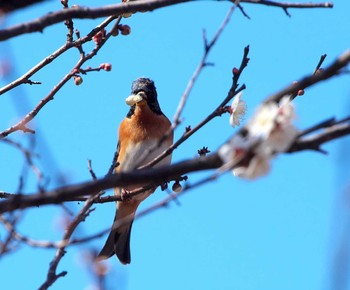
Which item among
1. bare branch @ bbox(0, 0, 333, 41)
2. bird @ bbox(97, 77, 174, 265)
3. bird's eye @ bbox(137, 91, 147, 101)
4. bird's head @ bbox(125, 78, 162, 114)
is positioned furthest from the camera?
bird's head @ bbox(125, 78, 162, 114)

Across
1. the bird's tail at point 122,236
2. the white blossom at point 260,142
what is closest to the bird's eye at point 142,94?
the bird's tail at point 122,236

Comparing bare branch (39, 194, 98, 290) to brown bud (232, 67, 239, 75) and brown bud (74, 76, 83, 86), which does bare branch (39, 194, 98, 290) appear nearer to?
brown bud (232, 67, 239, 75)

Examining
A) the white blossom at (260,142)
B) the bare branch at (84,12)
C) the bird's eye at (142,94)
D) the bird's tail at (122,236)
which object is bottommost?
the white blossom at (260,142)

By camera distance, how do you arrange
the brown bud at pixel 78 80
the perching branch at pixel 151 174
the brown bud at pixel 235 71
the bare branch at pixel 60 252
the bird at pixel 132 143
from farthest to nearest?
the bird at pixel 132 143 < the brown bud at pixel 78 80 < the brown bud at pixel 235 71 < the bare branch at pixel 60 252 < the perching branch at pixel 151 174

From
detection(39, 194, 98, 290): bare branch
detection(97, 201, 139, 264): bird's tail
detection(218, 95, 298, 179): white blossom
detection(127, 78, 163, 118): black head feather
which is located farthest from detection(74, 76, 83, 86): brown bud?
detection(127, 78, 163, 118): black head feather

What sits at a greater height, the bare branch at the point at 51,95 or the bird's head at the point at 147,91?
the bird's head at the point at 147,91

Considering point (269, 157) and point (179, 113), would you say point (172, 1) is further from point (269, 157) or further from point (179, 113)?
point (269, 157)

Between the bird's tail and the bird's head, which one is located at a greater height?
the bird's head

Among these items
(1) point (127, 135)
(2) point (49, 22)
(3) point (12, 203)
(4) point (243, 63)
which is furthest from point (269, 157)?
(1) point (127, 135)

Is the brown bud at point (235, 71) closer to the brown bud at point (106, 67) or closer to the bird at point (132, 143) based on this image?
the brown bud at point (106, 67)

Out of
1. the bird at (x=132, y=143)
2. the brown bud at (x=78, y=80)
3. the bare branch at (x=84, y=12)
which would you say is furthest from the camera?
the bird at (x=132, y=143)

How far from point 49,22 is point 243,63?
118cm

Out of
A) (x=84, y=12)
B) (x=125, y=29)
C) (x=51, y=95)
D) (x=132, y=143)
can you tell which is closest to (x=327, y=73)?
(x=84, y=12)

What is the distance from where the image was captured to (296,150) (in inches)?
93.0
